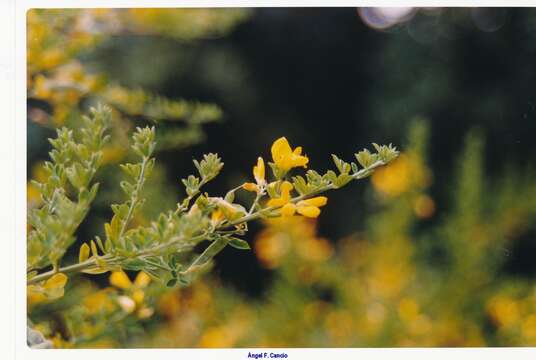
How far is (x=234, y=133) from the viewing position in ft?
11.3

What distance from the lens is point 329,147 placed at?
126 inches

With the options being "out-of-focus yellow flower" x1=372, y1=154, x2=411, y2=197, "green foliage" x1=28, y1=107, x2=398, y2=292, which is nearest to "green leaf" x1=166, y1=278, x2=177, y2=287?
"green foliage" x1=28, y1=107, x2=398, y2=292

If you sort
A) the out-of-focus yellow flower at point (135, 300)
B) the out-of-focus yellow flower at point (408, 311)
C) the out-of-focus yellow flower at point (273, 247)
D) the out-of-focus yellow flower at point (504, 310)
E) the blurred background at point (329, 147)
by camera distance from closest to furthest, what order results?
the out-of-focus yellow flower at point (135, 300) → the blurred background at point (329, 147) → the out-of-focus yellow flower at point (504, 310) → the out-of-focus yellow flower at point (408, 311) → the out-of-focus yellow flower at point (273, 247)

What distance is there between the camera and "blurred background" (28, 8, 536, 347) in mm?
1359

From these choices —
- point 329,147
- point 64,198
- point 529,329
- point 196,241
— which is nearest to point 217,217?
point 196,241

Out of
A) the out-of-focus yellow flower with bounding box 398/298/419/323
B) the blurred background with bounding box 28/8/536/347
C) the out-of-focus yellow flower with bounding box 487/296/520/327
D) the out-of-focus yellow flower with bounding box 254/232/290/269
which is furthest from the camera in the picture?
the out-of-focus yellow flower with bounding box 254/232/290/269

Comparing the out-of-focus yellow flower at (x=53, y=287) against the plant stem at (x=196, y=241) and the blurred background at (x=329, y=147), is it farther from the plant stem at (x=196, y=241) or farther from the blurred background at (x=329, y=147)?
the blurred background at (x=329, y=147)

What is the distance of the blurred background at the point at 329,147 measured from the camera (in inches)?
53.5

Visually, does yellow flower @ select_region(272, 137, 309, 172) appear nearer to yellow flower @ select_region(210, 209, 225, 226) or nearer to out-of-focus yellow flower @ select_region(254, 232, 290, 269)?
yellow flower @ select_region(210, 209, 225, 226)

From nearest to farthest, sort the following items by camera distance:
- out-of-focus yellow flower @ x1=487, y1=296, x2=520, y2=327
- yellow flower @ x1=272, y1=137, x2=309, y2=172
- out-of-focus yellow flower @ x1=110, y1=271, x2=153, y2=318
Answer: yellow flower @ x1=272, y1=137, x2=309, y2=172 < out-of-focus yellow flower @ x1=110, y1=271, x2=153, y2=318 < out-of-focus yellow flower @ x1=487, y1=296, x2=520, y2=327

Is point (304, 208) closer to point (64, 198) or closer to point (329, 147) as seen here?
point (64, 198)

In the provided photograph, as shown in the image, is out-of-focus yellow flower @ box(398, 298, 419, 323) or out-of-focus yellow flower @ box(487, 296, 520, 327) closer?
out-of-focus yellow flower @ box(487, 296, 520, 327)

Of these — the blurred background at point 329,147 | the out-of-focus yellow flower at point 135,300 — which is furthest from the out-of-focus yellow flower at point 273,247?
the out-of-focus yellow flower at point 135,300
